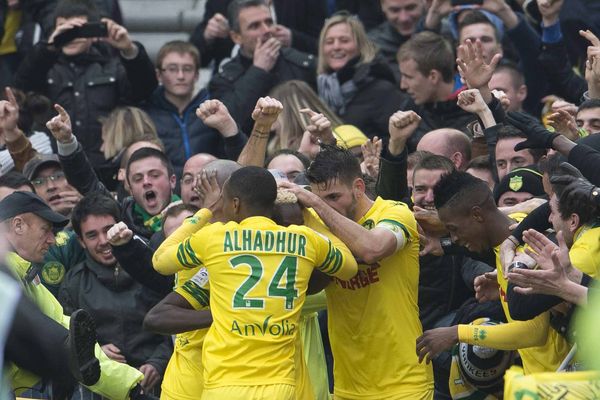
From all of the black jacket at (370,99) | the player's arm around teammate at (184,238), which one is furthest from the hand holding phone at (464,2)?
the player's arm around teammate at (184,238)

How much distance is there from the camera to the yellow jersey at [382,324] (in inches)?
334

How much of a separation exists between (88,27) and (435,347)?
19.0ft

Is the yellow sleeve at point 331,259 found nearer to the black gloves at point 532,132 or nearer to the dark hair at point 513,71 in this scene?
the black gloves at point 532,132

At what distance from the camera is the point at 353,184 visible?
851 cm

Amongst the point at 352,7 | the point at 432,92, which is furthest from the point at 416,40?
the point at 352,7

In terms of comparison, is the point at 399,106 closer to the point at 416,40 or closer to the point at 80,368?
the point at 416,40

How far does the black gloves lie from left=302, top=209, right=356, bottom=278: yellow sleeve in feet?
4.39

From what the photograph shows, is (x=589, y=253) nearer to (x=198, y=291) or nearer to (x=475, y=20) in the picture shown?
(x=198, y=291)

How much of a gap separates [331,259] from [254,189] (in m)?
0.58

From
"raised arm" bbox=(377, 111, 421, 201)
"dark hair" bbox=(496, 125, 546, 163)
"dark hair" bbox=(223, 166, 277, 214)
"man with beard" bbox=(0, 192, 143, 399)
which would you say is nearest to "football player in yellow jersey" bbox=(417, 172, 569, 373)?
"raised arm" bbox=(377, 111, 421, 201)

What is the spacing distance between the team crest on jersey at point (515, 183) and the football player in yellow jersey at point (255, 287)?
195 centimetres

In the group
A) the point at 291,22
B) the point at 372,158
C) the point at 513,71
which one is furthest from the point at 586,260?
the point at 291,22

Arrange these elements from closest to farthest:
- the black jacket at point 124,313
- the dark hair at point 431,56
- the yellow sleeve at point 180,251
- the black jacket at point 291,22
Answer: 1. the yellow sleeve at point 180,251
2. the black jacket at point 124,313
3. the dark hair at point 431,56
4. the black jacket at point 291,22

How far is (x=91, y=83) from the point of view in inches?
509
